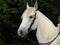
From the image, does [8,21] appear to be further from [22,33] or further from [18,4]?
[22,33]

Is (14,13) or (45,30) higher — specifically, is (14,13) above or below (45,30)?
below

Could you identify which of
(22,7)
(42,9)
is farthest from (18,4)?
(42,9)

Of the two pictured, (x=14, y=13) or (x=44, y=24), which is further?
(x=14, y=13)

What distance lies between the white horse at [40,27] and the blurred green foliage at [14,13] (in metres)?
3.46

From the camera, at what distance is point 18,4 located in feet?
30.9

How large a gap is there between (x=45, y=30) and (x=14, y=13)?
3.88m

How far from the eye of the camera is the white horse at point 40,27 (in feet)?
18.4

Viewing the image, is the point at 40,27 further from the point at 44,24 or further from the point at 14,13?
the point at 14,13

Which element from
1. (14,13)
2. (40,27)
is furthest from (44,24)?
(14,13)

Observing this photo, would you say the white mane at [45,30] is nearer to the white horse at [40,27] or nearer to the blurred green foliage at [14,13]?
the white horse at [40,27]

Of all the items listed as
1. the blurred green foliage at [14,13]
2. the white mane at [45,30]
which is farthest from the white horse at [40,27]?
the blurred green foliage at [14,13]

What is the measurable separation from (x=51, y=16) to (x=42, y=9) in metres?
0.35

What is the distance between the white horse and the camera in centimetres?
559

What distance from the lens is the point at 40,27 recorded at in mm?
5699
